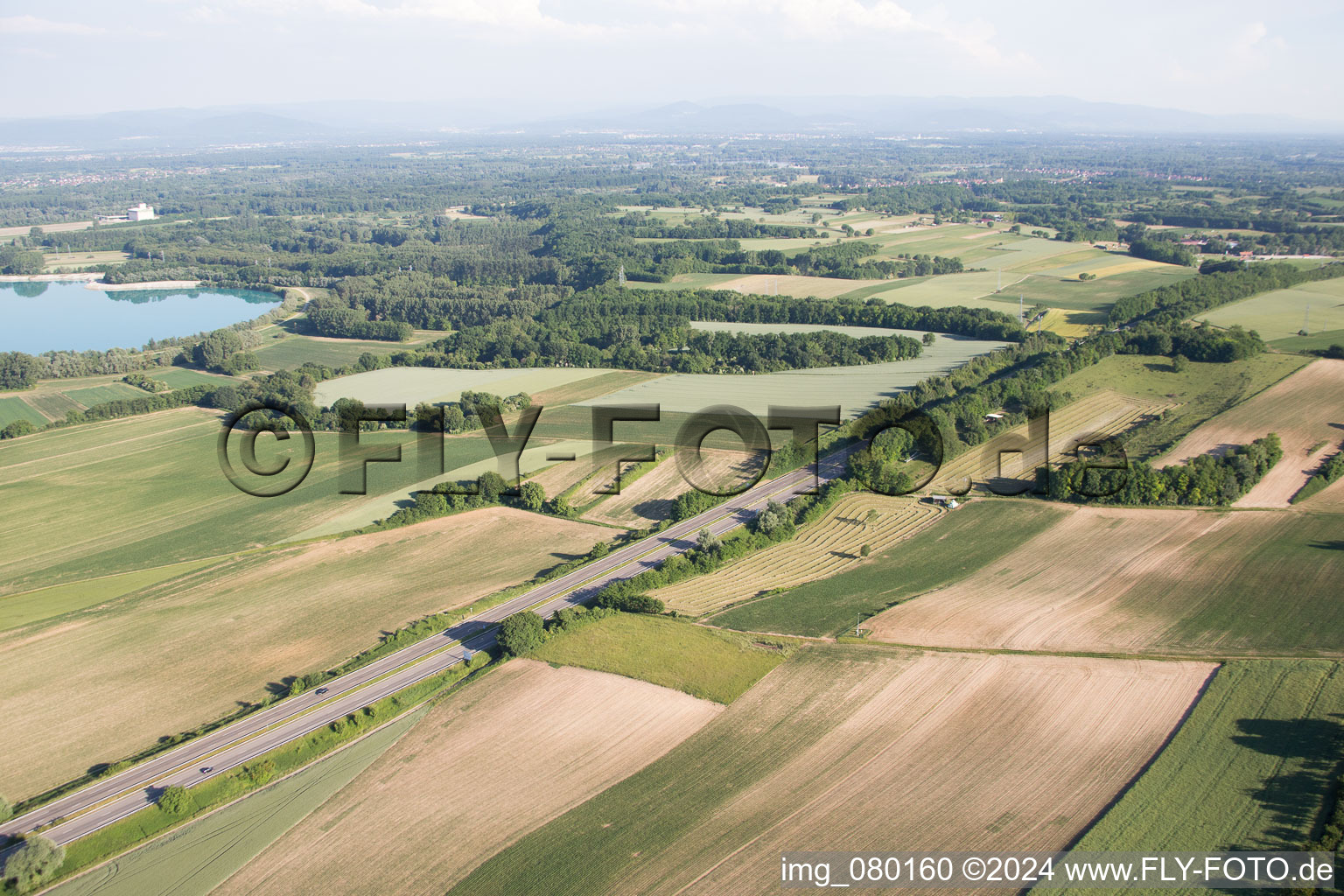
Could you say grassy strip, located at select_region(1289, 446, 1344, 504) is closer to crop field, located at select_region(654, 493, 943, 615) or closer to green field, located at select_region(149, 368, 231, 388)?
crop field, located at select_region(654, 493, 943, 615)

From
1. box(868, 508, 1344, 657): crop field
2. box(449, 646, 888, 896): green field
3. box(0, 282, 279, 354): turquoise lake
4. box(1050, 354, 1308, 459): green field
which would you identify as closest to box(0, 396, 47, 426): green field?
box(0, 282, 279, 354): turquoise lake

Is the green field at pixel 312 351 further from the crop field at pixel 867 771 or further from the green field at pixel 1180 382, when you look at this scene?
the green field at pixel 1180 382

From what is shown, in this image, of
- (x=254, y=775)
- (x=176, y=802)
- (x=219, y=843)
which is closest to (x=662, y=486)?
(x=254, y=775)

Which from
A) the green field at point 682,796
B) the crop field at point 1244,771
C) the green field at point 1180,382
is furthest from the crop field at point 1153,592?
the green field at point 1180,382

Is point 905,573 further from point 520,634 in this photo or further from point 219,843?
point 219,843

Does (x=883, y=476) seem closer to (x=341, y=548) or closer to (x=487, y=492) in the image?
(x=487, y=492)
